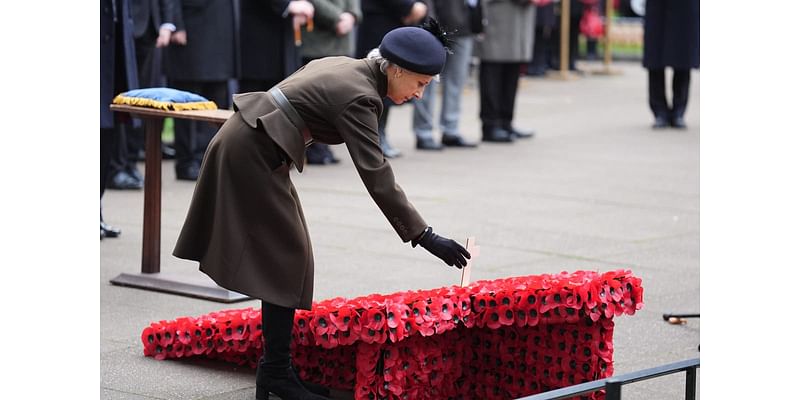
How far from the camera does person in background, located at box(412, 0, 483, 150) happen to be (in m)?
12.2

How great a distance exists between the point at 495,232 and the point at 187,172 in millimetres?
2906

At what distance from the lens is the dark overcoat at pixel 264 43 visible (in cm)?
1071

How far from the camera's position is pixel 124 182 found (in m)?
9.98

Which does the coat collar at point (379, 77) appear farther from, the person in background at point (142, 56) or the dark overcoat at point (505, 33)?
the dark overcoat at point (505, 33)

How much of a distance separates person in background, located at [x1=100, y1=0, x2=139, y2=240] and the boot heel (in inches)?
122

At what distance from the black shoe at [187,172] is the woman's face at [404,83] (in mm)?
5888

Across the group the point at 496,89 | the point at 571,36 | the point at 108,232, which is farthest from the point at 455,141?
the point at 571,36

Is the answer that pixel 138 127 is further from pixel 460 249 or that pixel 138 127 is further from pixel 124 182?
pixel 460 249

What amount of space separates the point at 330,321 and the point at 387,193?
1.70 ft

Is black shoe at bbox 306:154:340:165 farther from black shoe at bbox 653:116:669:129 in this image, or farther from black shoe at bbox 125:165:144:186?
black shoe at bbox 653:116:669:129

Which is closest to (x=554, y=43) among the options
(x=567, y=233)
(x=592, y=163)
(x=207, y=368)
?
(x=592, y=163)

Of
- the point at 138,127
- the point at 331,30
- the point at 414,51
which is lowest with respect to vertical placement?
the point at 138,127

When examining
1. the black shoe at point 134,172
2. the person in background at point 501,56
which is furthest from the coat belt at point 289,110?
the person in background at point 501,56

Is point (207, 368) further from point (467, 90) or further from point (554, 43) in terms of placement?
point (554, 43)
